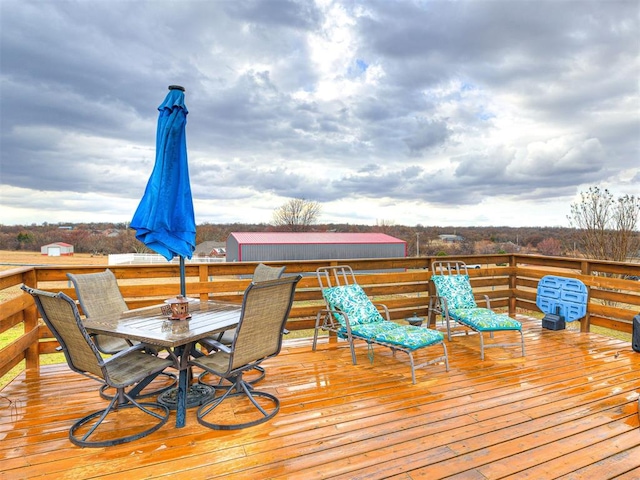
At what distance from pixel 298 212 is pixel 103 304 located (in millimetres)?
31340

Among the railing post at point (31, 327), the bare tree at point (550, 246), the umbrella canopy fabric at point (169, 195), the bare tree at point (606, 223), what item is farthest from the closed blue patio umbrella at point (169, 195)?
the bare tree at point (606, 223)

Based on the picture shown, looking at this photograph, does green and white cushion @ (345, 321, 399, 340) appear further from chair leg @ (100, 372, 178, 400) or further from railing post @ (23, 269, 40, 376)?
railing post @ (23, 269, 40, 376)

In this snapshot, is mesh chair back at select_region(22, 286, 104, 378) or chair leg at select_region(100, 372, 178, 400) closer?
mesh chair back at select_region(22, 286, 104, 378)

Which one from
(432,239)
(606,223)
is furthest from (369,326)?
(432,239)

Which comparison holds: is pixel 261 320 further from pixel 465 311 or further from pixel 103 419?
pixel 465 311

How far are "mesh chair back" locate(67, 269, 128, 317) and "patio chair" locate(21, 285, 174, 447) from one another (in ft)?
2.23

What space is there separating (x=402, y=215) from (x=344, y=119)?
12118 mm

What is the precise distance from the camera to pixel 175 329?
2.67 metres

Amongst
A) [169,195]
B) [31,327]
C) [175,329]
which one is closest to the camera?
[175,329]

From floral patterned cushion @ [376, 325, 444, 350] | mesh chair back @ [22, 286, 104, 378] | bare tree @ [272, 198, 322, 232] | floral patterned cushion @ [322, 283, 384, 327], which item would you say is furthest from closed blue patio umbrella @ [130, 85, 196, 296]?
bare tree @ [272, 198, 322, 232]

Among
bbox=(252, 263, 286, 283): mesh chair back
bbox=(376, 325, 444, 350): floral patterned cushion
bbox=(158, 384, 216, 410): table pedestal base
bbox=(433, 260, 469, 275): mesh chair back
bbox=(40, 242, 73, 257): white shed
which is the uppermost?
bbox=(40, 242, 73, 257): white shed

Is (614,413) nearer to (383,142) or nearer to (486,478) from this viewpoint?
(486,478)

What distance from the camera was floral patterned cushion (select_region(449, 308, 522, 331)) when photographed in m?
4.02

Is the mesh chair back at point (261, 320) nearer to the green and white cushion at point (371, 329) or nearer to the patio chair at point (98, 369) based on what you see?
the patio chair at point (98, 369)
